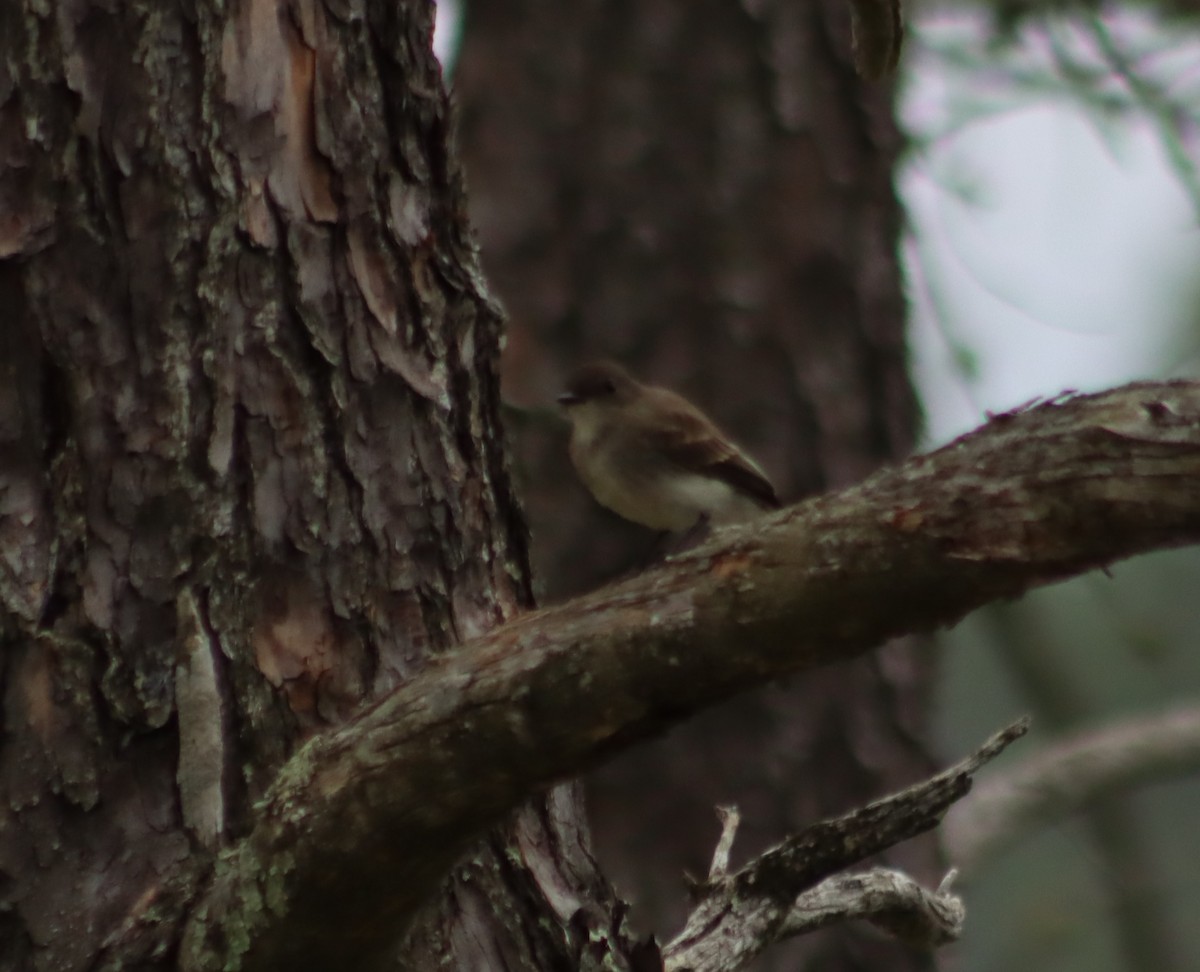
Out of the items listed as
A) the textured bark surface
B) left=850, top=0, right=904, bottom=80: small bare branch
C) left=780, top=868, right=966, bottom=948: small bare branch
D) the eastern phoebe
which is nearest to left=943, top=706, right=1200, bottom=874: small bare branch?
the eastern phoebe

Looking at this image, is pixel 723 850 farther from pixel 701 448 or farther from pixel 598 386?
pixel 701 448

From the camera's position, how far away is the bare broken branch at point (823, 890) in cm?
216

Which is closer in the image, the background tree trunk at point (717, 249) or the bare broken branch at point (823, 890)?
the bare broken branch at point (823, 890)

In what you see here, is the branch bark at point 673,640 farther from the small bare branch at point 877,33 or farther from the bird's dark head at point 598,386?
the bird's dark head at point 598,386

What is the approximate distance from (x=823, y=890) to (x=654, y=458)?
3462 mm

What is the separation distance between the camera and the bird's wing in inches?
202

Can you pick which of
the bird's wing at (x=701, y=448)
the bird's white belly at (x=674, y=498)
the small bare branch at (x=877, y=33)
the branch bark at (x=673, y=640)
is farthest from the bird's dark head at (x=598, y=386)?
the branch bark at (x=673, y=640)

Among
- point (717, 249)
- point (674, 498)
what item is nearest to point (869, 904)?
point (717, 249)

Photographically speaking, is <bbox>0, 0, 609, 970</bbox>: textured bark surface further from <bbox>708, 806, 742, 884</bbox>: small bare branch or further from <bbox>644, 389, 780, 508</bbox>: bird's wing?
<bbox>644, 389, 780, 508</bbox>: bird's wing

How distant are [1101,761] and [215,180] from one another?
12.7 feet

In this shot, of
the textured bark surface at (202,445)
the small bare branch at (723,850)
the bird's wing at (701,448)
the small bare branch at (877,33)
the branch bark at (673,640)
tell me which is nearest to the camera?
the branch bark at (673,640)

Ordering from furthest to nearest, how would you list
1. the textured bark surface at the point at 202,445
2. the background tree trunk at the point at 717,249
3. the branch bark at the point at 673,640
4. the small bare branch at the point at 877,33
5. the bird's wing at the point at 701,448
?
the bird's wing at the point at 701,448 < the background tree trunk at the point at 717,249 < the textured bark surface at the point at 202,445 < the small bare branch at the point at 877,33 < the branch bark at the point at 673,640

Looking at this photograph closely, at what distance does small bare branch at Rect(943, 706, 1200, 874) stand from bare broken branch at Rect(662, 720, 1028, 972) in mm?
2853

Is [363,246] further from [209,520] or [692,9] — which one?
[692,9]
